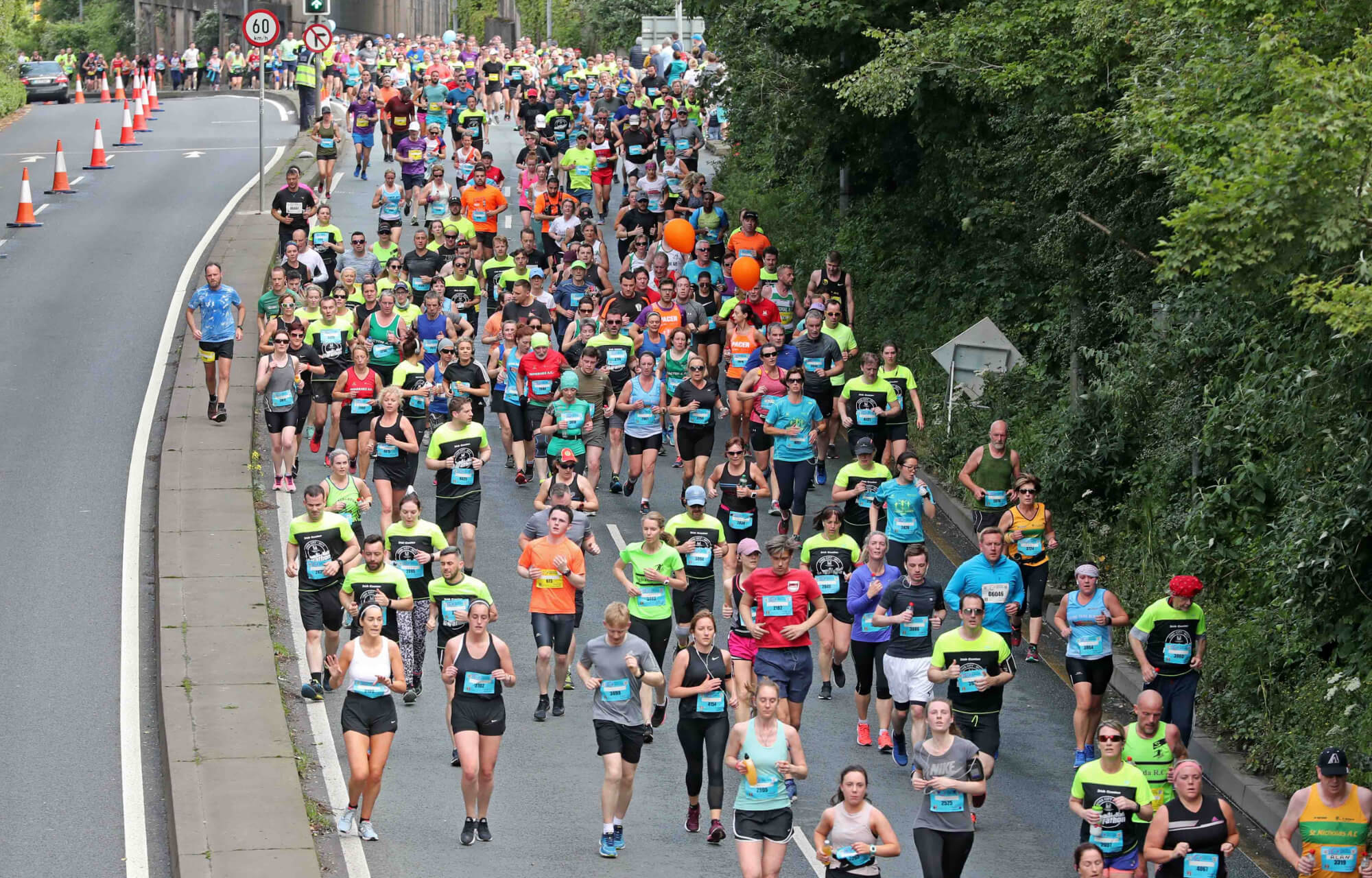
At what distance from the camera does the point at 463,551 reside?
16828mm

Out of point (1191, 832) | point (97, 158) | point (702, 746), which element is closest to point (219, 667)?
point (702, 746)

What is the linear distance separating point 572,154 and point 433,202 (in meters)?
2.46

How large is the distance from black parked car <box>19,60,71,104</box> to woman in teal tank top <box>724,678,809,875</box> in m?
53.4

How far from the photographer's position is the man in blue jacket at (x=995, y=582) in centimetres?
1399

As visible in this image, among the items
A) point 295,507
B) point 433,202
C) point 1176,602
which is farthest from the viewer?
point 433,202

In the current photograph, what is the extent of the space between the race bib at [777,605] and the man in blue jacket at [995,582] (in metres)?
1.37

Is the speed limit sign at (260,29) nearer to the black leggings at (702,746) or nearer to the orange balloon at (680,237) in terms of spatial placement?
the orange balloon at (680,237)

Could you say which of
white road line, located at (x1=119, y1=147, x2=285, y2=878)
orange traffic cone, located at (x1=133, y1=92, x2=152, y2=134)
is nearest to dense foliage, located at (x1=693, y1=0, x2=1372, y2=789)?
white road line, located at (x1=119, y1=147, x2=285, y2=878)

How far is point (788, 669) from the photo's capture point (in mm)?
13492

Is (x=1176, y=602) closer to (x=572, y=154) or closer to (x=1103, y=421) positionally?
(x=1103, y=421)

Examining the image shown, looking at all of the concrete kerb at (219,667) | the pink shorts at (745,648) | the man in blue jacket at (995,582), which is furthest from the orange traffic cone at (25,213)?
the man in blue jacket at (995,582)

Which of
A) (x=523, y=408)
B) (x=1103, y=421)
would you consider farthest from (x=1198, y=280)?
(x=523, y=408)

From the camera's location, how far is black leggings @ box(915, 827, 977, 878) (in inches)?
437

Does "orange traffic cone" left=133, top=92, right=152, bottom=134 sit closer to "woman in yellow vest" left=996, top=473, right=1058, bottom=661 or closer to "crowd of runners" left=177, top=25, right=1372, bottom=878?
"crowd of runners" left=177, top=25, right=1372, bottom=878
